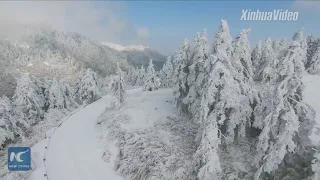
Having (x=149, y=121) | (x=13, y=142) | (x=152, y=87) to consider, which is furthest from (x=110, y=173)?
(x=152, y=87)

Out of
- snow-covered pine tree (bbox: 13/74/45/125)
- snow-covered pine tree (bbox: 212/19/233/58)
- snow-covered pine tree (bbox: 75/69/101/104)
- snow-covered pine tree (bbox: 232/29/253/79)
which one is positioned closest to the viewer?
snow-covered pine tree (bbox: 212/19/233/58)

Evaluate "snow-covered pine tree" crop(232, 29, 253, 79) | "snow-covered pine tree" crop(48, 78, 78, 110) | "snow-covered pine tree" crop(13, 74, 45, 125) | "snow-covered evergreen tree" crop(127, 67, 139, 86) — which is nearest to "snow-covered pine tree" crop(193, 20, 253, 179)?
"snow-covered pine tree" crop(232, 29, 253, 79)

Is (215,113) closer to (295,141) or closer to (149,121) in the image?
(295,141)

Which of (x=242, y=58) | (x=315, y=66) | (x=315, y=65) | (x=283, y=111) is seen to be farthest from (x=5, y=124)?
(x=315, y=65)

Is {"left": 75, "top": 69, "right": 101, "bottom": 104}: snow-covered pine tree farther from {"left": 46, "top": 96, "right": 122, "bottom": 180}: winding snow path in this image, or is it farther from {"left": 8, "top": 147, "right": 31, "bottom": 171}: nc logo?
{"left": 8, "top": 147, "right": 31, "bottom": 171}: nc logo

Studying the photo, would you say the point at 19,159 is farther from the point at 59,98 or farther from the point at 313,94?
the point at 59,98
